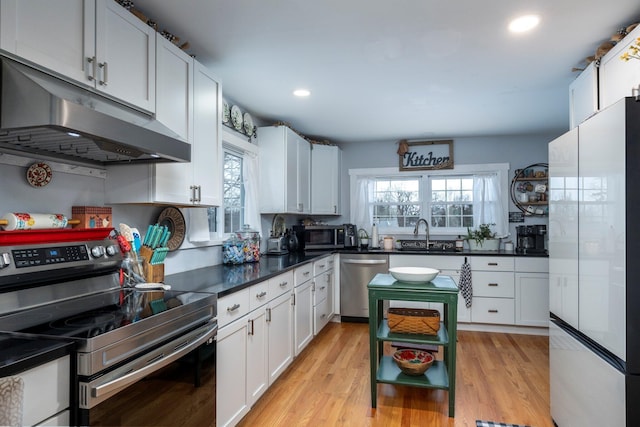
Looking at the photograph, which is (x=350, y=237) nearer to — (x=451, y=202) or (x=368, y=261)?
(x=368, y=261)

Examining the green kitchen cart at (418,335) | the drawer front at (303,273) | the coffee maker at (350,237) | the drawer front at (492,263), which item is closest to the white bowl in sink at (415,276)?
the green kitchen cart at (418,335)

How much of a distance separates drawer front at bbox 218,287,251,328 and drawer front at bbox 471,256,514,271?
299 centimetres

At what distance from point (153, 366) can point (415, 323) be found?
1.70m

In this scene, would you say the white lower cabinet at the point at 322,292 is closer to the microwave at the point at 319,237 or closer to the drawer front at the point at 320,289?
the drawer front at the point at 320,289

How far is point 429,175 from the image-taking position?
16.8ft

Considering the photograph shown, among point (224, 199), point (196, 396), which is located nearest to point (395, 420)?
point (196, 396)

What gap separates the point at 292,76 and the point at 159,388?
2.28 m

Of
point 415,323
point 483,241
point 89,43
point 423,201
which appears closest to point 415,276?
point 415,323

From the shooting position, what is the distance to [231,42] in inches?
92.7

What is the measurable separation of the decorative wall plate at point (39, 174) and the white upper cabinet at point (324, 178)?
3296 mm

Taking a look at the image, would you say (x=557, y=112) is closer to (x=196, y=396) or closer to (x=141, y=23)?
(x=141, y=23)

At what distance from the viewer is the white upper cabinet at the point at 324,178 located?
491 centimetres

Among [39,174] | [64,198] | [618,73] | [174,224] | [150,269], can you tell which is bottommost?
[150,269]

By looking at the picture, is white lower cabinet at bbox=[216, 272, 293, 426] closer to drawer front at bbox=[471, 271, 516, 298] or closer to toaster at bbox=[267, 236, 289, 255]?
toaster at bbox=[267, 236, 289, 255]
